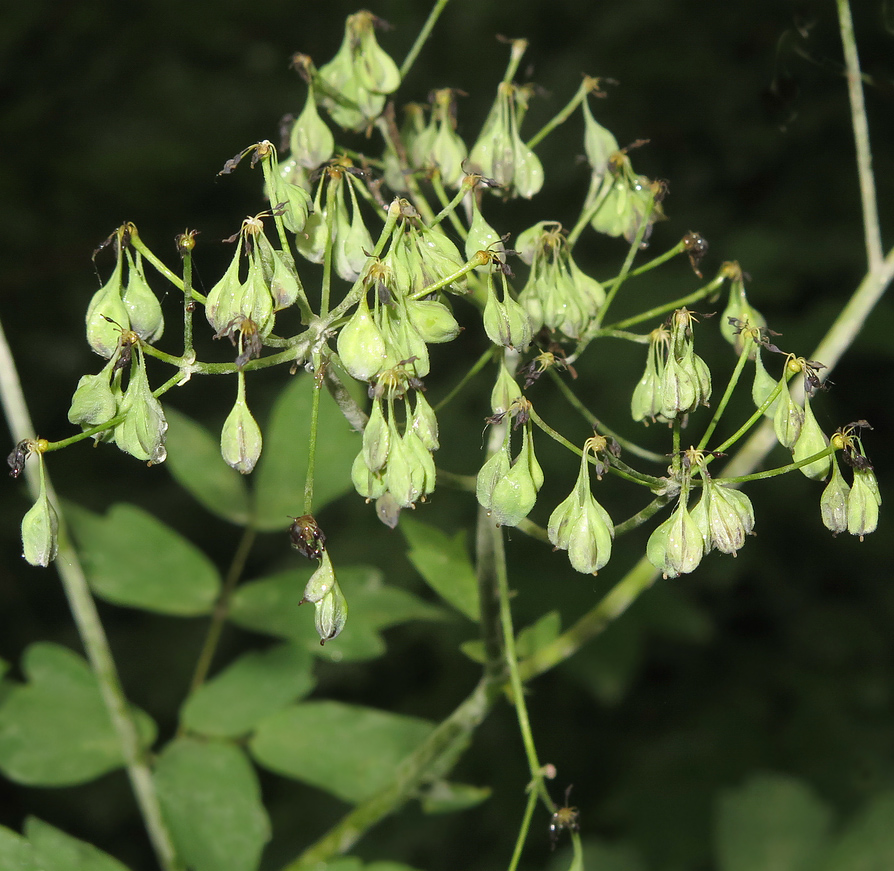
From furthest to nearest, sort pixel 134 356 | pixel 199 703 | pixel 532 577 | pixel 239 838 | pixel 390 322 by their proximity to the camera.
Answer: pixel 532 577
pixel 199 703
pixel 239 838
pixel 134 356
pixel 390 322

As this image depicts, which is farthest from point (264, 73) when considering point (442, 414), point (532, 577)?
point (532, 577)

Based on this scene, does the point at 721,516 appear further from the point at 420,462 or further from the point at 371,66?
the point at 371,66

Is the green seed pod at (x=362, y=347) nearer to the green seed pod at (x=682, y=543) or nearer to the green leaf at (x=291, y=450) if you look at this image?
the green seed pod at (x=682, y=543)

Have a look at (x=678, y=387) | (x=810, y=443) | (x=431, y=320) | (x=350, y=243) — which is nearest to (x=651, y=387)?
(x=678, y=387)

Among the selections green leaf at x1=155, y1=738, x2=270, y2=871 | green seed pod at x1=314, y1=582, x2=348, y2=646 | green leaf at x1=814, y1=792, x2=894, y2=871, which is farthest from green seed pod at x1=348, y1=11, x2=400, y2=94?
green leaf at x1=814, y1=792, x2=894, y2=871

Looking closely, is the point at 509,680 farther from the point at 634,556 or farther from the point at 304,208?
the point at 634,556

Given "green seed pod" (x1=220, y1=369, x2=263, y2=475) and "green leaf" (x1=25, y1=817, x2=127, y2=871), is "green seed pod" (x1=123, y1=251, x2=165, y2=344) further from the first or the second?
"green leaf" (x1=25, y1=817, x2=127, y2=871)
